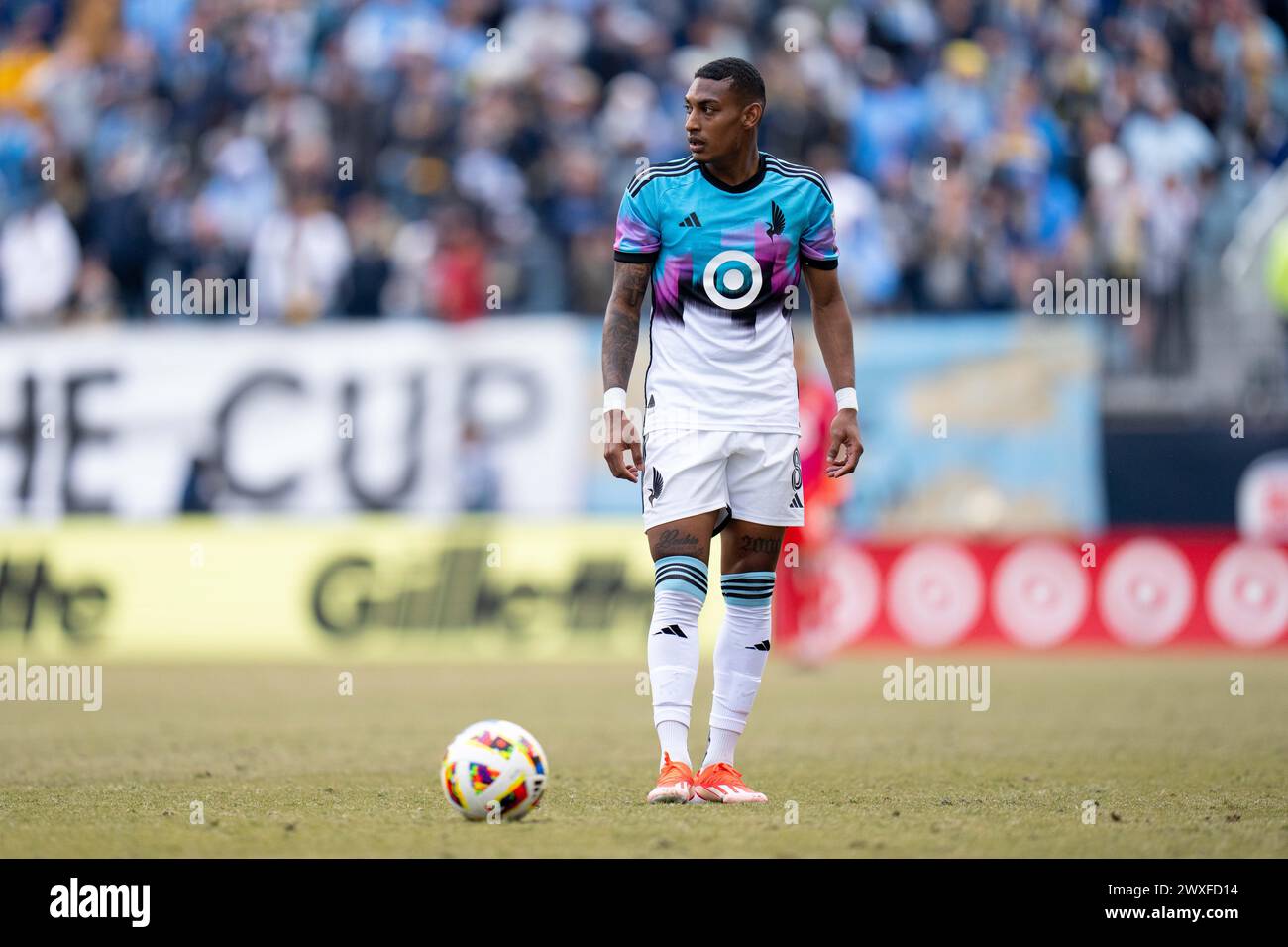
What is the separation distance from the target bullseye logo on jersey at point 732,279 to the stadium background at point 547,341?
8.86m

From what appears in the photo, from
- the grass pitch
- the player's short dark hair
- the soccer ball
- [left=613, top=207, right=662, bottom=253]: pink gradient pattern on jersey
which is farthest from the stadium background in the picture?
the soccer ball

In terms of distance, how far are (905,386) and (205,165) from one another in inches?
294

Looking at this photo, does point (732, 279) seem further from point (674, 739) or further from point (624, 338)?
point (674, 739)

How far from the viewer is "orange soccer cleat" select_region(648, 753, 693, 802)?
7656mm

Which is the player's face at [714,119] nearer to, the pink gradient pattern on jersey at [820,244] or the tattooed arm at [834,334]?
the pink gradient pattern on jersey at [820,244]

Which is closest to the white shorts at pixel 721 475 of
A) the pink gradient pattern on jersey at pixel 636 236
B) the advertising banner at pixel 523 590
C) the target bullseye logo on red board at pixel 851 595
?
the pink gradient pattern on jersey at pixel 636 236

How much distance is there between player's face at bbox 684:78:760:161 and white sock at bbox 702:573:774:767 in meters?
1.71

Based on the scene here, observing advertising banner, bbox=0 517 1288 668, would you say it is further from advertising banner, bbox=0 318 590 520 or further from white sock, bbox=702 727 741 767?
white sock, bbox=702 727 741 767

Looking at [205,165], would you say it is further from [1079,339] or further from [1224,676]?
[1224,676]

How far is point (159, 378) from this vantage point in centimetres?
1892

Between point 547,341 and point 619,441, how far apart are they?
11.4 m

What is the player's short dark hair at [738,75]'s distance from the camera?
777 cm

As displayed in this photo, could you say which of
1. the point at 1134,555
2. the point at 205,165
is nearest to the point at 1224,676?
the point at 1134,555

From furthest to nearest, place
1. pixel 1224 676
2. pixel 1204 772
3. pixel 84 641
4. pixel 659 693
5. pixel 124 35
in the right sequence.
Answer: pixel 124 35 → pixel 84 641 → pixel 1224 676 → pixel 1204 772 → pixel 659 693
